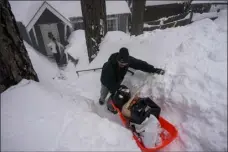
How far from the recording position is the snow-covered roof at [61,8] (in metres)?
14.5

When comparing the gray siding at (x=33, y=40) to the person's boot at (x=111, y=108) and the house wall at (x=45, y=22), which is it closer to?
the house wall at (x=45, y=22)

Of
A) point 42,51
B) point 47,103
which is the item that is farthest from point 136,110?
point 42,51

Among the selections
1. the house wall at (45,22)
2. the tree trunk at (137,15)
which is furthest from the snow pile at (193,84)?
the house wall at (45,22)

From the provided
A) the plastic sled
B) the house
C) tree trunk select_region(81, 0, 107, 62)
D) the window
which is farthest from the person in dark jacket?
the window

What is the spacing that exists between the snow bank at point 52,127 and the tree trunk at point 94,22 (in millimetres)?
2616

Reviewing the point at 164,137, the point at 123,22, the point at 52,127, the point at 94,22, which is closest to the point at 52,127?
the point at 52,127

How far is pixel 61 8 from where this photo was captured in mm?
15180

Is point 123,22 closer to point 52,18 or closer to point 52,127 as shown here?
point 52,18

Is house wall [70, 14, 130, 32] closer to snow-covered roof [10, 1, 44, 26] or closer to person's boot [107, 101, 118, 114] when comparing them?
snow-covered roof [10, 1, 44, 26]

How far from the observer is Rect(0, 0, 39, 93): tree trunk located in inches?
119

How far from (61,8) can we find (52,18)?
1.28 m

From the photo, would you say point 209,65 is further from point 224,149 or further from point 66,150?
point 66,150

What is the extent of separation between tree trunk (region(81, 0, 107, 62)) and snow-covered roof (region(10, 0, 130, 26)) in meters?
9.62

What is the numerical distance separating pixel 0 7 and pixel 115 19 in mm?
12999
